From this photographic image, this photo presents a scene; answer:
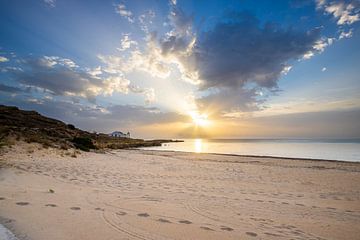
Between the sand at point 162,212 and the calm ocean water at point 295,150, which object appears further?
the calm ocean water at point 295,150

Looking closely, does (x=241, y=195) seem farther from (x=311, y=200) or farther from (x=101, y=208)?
(x=101, y=208)

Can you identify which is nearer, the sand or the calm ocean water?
the sand

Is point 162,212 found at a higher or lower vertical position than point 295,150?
lower

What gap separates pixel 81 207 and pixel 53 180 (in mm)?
3883

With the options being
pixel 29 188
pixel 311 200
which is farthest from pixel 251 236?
pixel 29 188

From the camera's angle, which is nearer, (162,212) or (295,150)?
(162,212)

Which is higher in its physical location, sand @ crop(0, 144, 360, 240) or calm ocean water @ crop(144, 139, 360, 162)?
calm ocean water @ crop(144, 139, 360, 162)

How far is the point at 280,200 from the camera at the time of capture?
7.45 metres

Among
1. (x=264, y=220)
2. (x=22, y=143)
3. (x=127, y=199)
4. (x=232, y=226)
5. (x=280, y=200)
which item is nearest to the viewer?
(x=232, y=226)

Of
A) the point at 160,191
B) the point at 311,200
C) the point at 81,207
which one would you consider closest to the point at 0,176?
the point at 81,207

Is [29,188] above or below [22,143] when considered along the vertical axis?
below

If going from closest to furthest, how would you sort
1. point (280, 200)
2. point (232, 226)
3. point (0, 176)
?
point (232, 226) → point (280, 200) → point (0, 176)

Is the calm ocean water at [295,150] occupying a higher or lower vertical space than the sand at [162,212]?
higher

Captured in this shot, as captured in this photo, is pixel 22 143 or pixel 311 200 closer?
pixel 311 200
